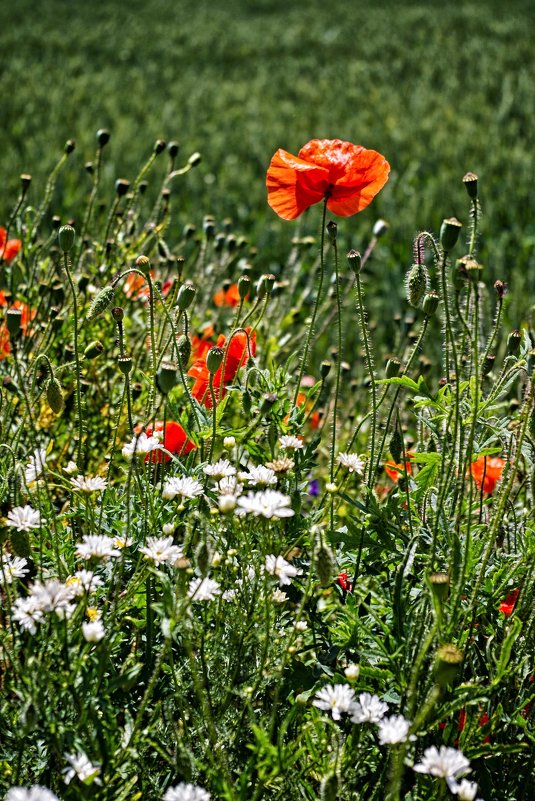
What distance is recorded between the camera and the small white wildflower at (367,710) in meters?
1.17

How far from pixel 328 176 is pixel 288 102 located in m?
7.57

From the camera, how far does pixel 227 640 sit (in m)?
1.38

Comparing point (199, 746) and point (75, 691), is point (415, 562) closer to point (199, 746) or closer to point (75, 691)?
point (199, 746)

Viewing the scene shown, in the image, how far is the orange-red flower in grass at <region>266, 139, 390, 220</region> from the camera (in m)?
1.65

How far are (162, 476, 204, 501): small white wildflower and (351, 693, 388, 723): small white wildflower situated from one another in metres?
0.38

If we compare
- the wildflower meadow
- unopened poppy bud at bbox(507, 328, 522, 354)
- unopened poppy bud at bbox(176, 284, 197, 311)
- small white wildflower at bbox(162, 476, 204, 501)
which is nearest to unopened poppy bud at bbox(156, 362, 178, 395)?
the wildflower meadow

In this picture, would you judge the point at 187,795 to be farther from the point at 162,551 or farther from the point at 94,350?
the point at 94,350

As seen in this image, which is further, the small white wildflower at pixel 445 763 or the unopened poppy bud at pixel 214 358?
the unopened poppy bud at pixel 214 358

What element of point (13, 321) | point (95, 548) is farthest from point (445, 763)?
point (13, 321)

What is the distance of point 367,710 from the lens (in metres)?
1.19

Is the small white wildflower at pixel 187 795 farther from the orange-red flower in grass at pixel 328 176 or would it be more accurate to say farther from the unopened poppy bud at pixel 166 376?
the orange-red flower in grass at pixel 328 176

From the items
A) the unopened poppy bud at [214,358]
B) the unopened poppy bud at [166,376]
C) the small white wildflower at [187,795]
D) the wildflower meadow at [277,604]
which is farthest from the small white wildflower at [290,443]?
the small white wildflower at [187,795]

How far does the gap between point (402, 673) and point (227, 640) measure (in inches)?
11.1

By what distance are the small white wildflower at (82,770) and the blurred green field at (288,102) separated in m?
2.19
